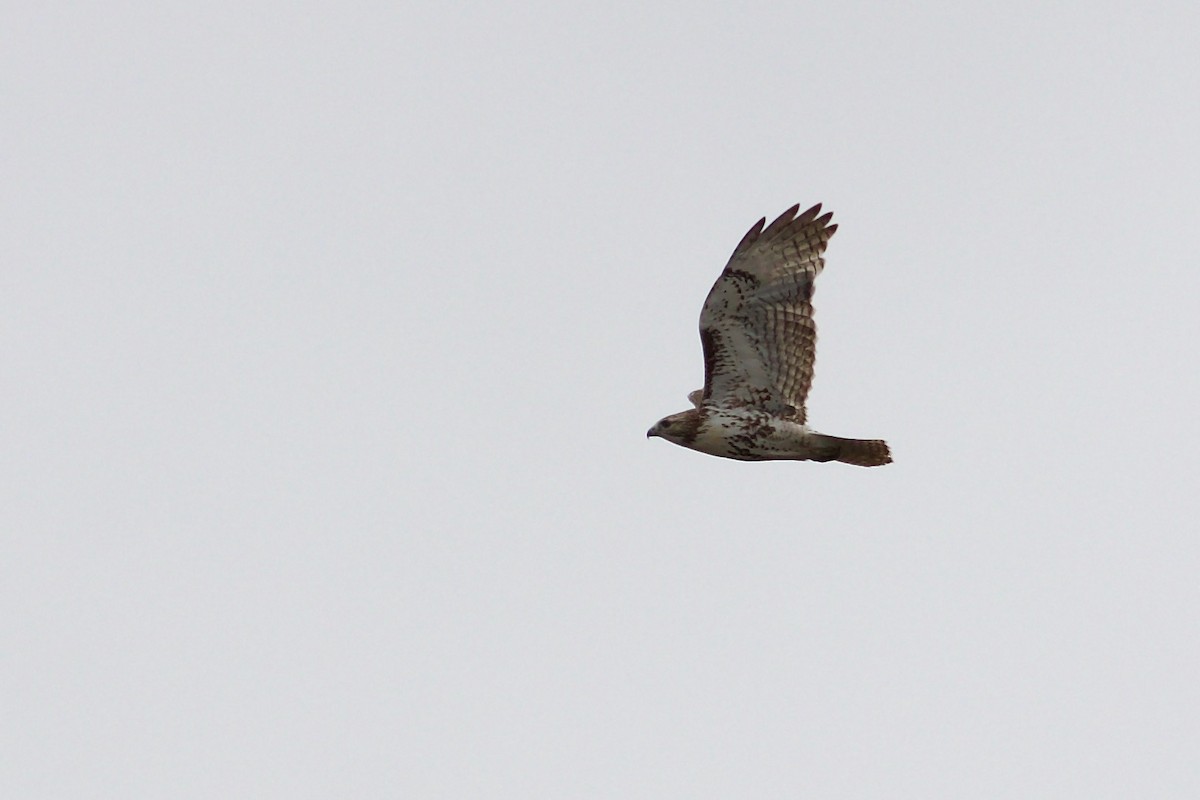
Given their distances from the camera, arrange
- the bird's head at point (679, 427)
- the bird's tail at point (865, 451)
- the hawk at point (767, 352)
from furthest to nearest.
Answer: the bird's head at point (679, 427), the hawk at point (767, 352), the bird's tail at point (865, 451)

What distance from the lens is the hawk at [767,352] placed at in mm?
14406

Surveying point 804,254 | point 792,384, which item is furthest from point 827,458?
point 804,254

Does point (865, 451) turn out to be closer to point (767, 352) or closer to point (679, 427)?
point (767, 352)

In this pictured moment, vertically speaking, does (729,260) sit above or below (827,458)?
above

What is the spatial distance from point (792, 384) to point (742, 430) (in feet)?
1.90

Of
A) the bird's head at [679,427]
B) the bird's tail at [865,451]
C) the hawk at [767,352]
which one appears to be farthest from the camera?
the bird's head at [679,427]

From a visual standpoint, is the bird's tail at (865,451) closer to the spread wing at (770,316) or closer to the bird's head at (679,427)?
the spread wing at (770,316)

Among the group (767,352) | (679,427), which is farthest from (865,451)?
(679,427)

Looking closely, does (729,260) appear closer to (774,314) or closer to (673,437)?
(774,314)

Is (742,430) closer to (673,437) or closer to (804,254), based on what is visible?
(673,437)

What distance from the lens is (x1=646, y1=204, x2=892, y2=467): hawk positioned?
47.3 ft

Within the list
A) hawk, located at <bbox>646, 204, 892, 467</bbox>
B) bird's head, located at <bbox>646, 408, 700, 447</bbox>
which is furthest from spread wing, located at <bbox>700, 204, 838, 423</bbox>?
bird's head, located at <bbox>646, 408, 700, 447</bbox>

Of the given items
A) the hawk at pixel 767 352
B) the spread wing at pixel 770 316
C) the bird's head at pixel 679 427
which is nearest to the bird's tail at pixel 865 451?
the hawk at pixel 767 352

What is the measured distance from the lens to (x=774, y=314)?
47.6ft
